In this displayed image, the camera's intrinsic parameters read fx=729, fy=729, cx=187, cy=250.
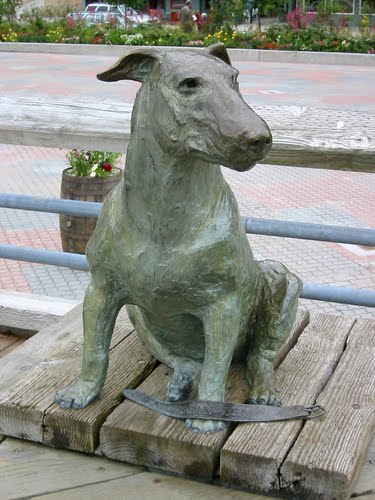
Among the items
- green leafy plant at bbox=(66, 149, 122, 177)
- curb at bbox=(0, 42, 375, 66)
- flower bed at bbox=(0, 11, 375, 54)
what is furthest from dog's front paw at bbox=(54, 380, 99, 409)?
flower bed at bbox=(0, 11, 375, 54)

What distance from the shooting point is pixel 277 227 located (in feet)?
9.36

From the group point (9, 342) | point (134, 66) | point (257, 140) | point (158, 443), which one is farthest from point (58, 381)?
point (9, 342)

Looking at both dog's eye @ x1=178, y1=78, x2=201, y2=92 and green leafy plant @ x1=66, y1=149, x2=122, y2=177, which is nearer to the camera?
dog's eye @ x1=178, y1=78, x2=201, y2=92

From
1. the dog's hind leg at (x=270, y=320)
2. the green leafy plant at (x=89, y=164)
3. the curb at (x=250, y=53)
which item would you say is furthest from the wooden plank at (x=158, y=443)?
the curb at (x=250, y=53)

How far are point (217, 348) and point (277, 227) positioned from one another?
1.06 m

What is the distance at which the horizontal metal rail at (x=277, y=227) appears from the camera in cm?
274

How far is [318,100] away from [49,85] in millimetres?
5367

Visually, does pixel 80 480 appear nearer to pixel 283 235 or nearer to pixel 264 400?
pixel 264 400

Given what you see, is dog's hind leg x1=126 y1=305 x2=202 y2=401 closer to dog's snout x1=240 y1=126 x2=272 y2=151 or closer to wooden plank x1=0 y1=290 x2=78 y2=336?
dog's snout x1=240 y1=126 x2=272 y2=151

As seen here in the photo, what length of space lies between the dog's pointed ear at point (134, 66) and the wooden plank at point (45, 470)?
101 cm

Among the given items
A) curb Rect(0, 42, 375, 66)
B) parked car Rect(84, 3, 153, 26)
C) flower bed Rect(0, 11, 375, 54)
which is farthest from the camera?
parked car Rect(84, 3, 153, 26)

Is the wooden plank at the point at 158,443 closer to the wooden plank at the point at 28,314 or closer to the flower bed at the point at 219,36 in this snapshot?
the wooden plank at the point at 28,314

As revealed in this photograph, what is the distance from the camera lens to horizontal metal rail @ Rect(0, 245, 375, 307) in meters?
2.85

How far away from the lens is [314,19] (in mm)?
22516
